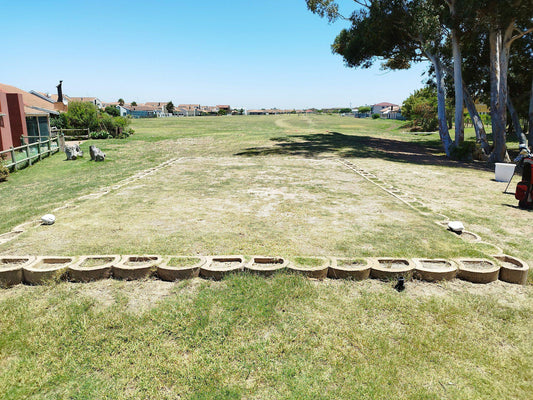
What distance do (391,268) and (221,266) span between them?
7.02ft

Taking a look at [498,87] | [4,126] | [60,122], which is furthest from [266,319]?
[60,122]

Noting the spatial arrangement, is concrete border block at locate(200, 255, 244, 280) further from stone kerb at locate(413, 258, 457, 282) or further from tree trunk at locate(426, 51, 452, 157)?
tree trunk at locate(426, 51, 452, 157)

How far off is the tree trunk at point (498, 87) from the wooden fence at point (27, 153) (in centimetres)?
2211

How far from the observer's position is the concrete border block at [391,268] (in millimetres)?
4270

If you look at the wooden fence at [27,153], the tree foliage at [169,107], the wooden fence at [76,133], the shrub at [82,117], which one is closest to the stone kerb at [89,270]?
the wooden fence at [27,153]

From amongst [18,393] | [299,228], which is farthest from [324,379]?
[299,228]

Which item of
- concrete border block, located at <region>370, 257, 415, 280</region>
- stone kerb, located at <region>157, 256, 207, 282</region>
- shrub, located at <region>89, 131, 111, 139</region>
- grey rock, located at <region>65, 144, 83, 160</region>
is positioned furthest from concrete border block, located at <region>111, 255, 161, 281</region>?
shrub, located at <region>89, 131, 111, 139</region>

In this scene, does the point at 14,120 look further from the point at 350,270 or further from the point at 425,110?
the point at 425,110

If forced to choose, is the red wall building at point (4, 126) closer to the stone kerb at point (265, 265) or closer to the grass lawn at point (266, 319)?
the grass lawn at point (266, 319)

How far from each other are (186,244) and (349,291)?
8.25ft

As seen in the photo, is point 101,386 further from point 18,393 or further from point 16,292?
point 16,292

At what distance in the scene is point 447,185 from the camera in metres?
10.7

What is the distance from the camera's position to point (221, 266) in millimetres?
4426

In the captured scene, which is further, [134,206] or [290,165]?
[290,165]
